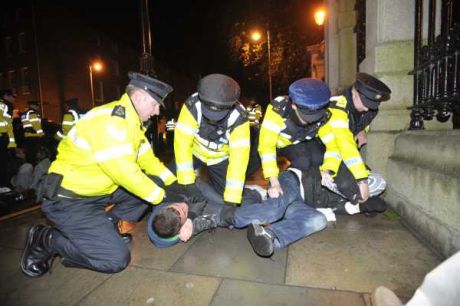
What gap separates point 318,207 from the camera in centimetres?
354

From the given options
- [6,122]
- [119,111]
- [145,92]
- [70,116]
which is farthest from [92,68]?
[119,111]

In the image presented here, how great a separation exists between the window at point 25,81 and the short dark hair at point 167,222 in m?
26.1

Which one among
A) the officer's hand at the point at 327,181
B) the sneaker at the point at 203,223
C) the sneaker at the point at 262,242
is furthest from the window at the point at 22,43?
the sneaker at the point at 262,242

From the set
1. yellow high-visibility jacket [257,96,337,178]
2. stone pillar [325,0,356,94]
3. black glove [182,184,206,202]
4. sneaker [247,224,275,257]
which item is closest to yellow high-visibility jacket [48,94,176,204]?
black glove [182,184,206,202]

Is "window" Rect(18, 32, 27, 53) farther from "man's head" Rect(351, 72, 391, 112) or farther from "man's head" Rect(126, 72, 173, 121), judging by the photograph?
"man's head" Rect(351, 72, 391, 112)

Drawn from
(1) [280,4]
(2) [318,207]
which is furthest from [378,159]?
(1) [280,4]

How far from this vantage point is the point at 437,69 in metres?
3.16

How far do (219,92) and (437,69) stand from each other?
2307mm

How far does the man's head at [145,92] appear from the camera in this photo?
2.60 m

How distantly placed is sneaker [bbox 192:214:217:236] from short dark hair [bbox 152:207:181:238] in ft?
1.32

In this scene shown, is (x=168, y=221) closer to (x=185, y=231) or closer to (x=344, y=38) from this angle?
(x=185, y=231)

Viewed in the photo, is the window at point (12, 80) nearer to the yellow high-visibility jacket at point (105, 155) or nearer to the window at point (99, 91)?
the window at point (99, 91)

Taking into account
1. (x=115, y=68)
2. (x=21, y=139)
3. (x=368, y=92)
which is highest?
(x=115, y=68)

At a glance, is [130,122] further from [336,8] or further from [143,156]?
[336,8]
